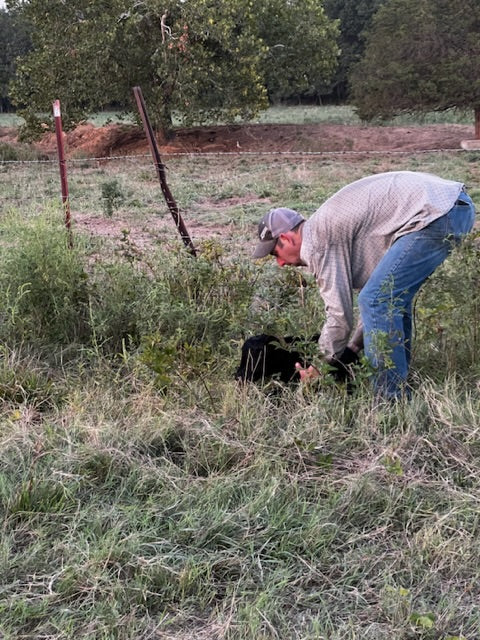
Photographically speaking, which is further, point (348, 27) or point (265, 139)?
point (348, 27)

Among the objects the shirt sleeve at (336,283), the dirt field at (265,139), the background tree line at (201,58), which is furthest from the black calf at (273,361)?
the dirt field at (265,139)

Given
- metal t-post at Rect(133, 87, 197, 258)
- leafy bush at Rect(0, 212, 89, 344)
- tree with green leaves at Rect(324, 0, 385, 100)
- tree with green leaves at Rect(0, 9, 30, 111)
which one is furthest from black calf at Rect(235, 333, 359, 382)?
tree with green leaves at Rect(0, 9, 30, 111)

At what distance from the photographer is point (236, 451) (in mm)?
3090

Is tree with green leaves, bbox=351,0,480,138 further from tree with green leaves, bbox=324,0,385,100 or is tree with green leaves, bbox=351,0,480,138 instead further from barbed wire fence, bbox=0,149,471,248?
tree with green leaves, bbox=324,0,385,100

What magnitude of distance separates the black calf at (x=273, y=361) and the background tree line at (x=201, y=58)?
49.3ft

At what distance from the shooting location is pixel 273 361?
368 centimetres

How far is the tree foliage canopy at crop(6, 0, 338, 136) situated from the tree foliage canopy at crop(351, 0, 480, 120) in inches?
128

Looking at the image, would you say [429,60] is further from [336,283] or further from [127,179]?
[336,283]

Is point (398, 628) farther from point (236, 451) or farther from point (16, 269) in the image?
point (16, 269)

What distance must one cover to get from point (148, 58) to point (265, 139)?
15.5ft

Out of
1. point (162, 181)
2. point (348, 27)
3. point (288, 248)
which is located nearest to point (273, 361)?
point (288, 248)

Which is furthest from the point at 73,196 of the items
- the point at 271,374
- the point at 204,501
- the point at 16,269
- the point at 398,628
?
the point at 398,628

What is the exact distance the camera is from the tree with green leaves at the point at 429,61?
1722 cm

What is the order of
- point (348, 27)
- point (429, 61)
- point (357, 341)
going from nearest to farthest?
point (357, 341) < point (429, 61) < point (348, 27)
